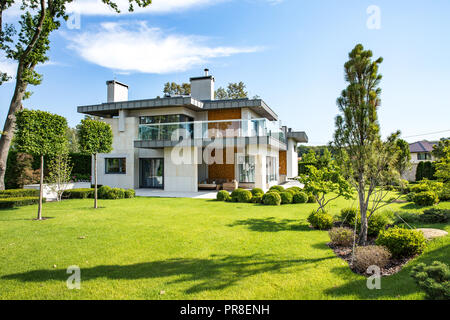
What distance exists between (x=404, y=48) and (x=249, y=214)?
7370 mm

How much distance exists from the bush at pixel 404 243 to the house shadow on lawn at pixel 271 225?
285 cm

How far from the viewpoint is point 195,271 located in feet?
15.6

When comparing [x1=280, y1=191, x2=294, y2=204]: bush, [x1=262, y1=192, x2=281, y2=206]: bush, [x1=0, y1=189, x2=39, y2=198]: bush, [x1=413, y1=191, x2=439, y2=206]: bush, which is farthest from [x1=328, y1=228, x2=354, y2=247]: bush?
[x1=0, y1=189, x2=39, y2=198]: bush

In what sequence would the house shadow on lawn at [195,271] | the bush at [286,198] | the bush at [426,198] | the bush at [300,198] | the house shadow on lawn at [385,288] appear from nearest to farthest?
the house shadow on lawn at [385,288] → the house shadow on lawn at [195,271] → the bush at [426,198] → the bush at [286,198] → the bush at [300,198]

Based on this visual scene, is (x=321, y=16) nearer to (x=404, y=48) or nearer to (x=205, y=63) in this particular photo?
(x=404, y=48)

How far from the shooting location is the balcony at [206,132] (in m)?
16.3

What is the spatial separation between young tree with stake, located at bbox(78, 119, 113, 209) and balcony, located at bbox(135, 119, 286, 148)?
16.0 feet

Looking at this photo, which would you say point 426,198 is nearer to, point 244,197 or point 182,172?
point 244,197

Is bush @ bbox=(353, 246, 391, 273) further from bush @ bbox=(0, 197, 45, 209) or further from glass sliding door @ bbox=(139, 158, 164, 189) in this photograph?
glass sliding door @ bbox=(139, 158, 164, 189)

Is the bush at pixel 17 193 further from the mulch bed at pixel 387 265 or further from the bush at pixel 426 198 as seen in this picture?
the bush at pixel 426 198

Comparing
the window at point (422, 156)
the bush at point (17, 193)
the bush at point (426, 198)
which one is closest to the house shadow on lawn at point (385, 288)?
the bush at point (426, 198)

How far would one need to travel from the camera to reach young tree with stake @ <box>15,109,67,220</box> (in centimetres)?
1000

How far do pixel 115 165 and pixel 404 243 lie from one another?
21.0 metres

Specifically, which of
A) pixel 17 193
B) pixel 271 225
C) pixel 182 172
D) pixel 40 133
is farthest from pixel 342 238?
pixel 17 193
